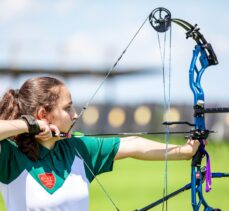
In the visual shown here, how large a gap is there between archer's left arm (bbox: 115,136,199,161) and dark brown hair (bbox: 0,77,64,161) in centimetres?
42

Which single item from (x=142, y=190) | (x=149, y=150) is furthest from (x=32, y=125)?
(x=142, y=190)

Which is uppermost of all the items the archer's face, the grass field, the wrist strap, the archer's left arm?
the archer's face

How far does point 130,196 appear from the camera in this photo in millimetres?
10133

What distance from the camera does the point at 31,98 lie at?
3.37 meters

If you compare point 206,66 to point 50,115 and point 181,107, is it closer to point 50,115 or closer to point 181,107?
point 50,115

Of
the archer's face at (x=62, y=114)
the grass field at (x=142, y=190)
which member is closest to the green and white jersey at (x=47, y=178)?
the archer's face at (x=62, y=114)

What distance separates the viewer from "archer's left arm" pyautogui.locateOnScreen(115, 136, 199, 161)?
355 centimetres

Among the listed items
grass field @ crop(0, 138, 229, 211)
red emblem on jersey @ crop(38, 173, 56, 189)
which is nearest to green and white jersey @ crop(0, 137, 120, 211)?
red emblem on jersey @ crop(38, 173, 56, 189)

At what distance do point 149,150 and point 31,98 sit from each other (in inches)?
24.6

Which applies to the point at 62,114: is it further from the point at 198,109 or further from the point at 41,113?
the point at 198,109

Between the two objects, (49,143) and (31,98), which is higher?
(31,98)

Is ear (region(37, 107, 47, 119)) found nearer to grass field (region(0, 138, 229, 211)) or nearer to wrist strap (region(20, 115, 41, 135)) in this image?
wrist strap (region(20, 115, 41, 135))

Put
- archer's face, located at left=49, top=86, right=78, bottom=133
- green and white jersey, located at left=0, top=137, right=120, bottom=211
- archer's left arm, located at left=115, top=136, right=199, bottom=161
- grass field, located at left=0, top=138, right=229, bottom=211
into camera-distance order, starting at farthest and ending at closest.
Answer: grass field, located at left=0, top=138, right=229, bottom=211, archer's left arm, located at left=115, top=136, right=199, bottom=161, archer's face, located at left=49, top=86, right=78, bottom=133, green and white jersey, located at left=0, top=137, right=120, bottom=211

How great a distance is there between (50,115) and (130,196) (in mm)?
6889
